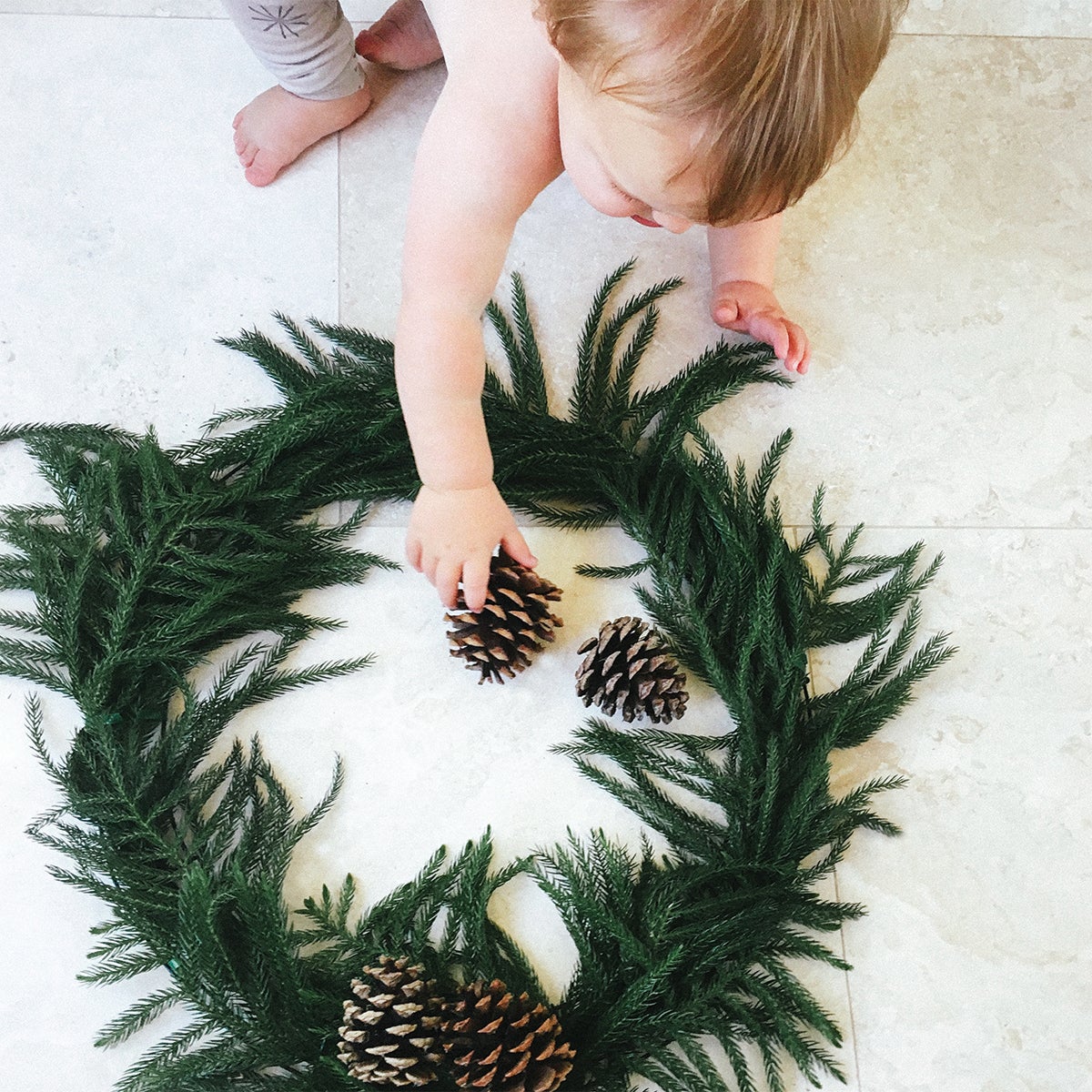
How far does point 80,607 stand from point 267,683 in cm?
14

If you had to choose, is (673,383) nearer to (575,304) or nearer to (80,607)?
(575,304)

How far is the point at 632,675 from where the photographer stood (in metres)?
0.74

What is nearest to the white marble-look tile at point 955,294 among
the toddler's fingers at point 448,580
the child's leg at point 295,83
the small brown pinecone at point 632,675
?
the small brown pinecone at point 632,675

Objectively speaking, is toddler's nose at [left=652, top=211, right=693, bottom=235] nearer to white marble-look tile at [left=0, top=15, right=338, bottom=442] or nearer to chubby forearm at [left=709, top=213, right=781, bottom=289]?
chubby forearm at [left=709, top=213, right=781, bottom=289]

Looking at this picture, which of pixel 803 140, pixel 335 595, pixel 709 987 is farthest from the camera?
pixel 335 595

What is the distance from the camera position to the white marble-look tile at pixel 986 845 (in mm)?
747

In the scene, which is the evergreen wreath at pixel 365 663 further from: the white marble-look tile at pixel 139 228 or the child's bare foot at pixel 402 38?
the child's bare foot at pixel 402 38

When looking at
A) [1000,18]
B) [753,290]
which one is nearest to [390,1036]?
[753,290]

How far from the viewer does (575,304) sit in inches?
34.7

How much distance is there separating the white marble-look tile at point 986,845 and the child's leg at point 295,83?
0.59 meters

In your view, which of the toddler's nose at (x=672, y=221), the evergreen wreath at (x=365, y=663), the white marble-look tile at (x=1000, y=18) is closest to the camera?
the toddler's nose at (x=672, y=221)

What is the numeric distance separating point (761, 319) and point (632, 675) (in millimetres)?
325

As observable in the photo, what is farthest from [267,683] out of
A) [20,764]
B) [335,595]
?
[20,764]

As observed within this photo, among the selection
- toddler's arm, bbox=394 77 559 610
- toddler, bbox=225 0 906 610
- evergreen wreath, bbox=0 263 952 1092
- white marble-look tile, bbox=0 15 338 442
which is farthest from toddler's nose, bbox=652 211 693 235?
white marble-look tile, bbox=0 15 338 442
